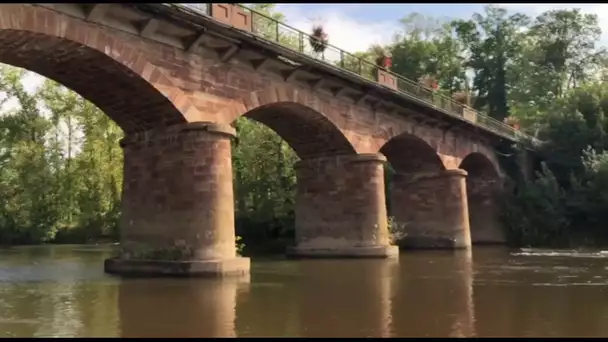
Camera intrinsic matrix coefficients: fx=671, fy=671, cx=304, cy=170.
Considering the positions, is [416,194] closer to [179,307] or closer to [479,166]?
[479,166]

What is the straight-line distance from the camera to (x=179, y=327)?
387 inches

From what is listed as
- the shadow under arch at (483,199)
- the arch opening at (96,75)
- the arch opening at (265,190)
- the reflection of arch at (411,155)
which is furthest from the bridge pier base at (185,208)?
the shadow under arch at (483,199)

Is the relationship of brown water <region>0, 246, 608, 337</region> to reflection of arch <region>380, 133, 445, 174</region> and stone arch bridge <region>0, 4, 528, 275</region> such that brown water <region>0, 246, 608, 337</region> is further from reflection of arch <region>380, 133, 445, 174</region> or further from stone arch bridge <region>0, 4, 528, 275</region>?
reflection of arch <region>380, 133, 445, 174</region>

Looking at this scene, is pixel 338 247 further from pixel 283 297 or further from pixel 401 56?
pixel 401 56

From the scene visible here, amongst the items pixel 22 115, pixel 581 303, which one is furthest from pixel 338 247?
pixel 22 115

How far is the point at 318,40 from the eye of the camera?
23297 mm

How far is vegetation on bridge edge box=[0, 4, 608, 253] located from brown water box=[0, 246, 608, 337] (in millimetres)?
12047

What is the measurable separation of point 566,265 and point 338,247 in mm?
8703

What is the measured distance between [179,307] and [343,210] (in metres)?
15.5

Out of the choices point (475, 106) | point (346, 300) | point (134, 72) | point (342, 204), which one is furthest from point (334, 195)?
point (475, 106)

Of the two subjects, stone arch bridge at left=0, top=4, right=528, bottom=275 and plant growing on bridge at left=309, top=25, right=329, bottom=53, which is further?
plant growing on bridge at left=309, top=25, right=329, bottom=53

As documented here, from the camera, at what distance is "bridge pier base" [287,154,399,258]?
26.5 meters

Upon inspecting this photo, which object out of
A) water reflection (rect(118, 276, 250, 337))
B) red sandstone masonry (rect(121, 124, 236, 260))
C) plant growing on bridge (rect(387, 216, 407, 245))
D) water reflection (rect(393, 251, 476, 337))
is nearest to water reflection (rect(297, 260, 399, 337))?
water reflection (rect(393, 251, 476, 337))

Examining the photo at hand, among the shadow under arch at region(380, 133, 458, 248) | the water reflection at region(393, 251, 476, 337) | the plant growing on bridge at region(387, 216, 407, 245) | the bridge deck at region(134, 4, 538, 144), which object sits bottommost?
the water reflection at region(393, 251, 476, 337)
